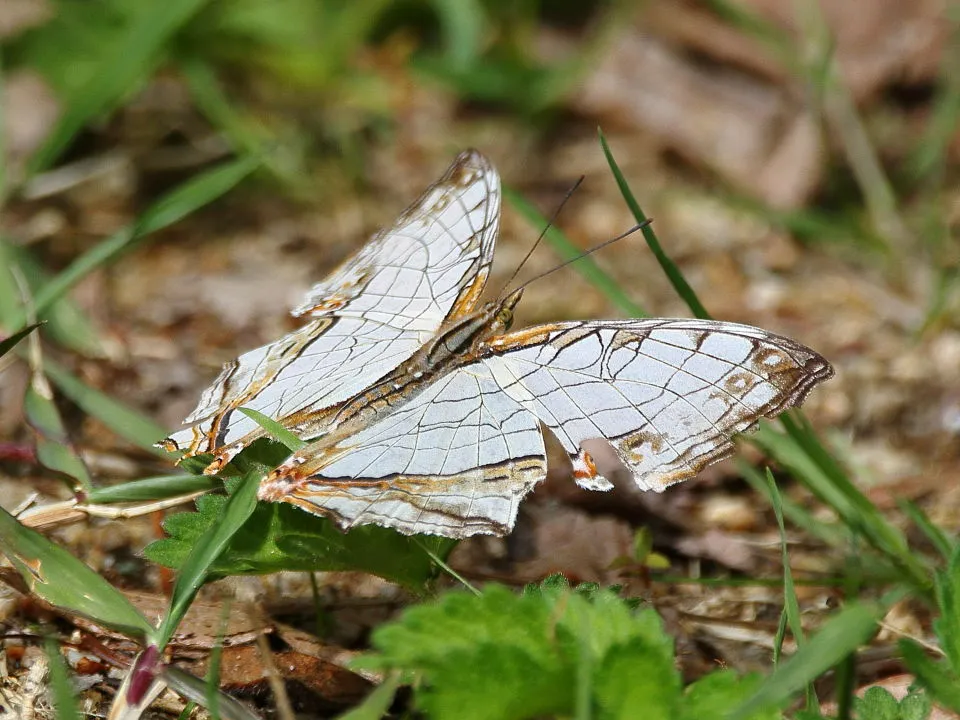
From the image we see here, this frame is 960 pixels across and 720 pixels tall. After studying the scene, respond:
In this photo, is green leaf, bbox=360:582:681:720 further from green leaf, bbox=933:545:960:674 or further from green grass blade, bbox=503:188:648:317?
green grass blade, bbox=503:188:648:317

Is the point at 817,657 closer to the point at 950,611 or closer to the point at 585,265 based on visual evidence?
the point at 950,611

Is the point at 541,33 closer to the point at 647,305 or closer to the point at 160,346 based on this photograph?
the point at 647,305

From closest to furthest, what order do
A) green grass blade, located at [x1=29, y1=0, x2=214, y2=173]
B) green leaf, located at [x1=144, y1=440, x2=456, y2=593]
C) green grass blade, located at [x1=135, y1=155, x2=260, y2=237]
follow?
green leaf, located at [x1=144, y1=440, x2=456, y2=593] < green grass blade, located at [x1=135, y1=155, x2=260, y2=237] < green grass blade, located at [x1=29, y1=0, x2=214, y2=173]

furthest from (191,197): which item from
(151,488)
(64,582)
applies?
(64,582)

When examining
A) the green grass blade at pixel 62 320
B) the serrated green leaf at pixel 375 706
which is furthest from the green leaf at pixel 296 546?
the green grass blade at pixel 62 320

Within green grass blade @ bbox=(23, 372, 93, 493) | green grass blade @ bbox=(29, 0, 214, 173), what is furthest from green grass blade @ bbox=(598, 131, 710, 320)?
green grass blade @ bbox=(29, 0, 214, 173)

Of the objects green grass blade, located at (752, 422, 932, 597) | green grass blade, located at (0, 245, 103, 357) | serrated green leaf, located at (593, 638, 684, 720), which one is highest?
green grass blade, located at (0, 245, 103, 357)
